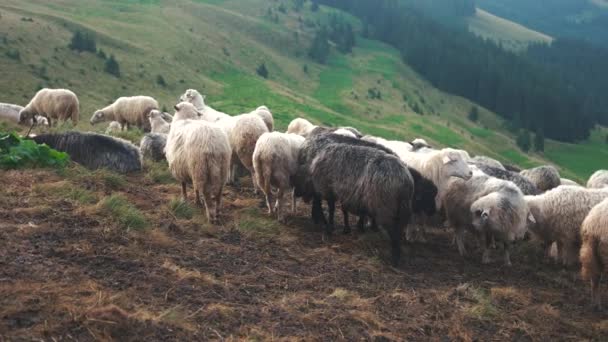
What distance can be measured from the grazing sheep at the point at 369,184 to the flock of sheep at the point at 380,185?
0.06ft

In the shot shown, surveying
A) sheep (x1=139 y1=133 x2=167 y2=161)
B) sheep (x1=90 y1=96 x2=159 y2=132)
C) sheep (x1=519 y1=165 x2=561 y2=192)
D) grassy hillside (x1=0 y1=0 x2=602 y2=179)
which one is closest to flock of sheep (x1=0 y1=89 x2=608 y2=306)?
sheep (x1=139 y1=133 x2=167 y2=161)

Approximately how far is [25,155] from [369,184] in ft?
22.5

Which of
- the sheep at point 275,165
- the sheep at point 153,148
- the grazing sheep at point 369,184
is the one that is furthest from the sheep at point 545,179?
the sheep at point 153,148

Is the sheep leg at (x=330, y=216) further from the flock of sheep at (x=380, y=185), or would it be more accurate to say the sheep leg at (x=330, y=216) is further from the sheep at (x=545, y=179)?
the sheep at (x=545, y=179)

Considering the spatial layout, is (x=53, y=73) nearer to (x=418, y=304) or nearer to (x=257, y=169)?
(x=257, y=169)

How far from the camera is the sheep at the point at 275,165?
34.2 ft

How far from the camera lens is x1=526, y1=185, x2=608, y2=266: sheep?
10031mm

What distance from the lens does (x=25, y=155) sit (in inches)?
411

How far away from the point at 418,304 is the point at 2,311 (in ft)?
16.1

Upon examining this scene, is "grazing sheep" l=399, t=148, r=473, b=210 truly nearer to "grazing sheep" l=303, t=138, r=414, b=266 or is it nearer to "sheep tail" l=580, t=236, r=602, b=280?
"grazing sheep" l=303, t=138, r=414, b=266

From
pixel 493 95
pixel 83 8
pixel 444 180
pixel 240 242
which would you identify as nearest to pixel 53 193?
pixel 240 242

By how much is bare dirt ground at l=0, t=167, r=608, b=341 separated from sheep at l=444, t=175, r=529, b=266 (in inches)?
21.7

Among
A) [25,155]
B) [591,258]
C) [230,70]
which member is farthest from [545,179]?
[230,70]

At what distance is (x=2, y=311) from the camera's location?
4.83m
